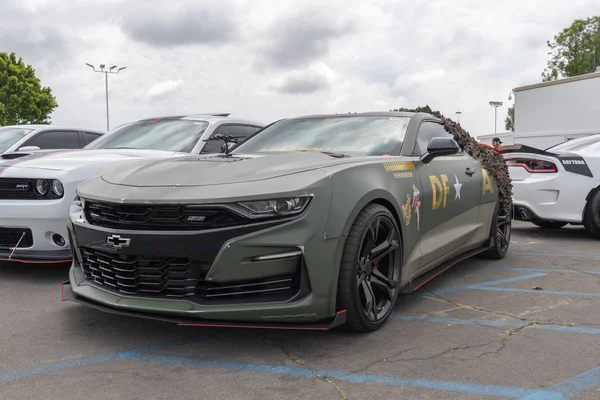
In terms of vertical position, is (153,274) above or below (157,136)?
below

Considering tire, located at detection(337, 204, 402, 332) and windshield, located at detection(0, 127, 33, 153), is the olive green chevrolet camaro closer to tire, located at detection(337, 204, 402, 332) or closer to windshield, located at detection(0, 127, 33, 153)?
tire, located at detection(337, 204, 402, 332)

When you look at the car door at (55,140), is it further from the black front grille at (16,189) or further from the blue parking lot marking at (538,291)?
the blue parking lot marking at (538,291)

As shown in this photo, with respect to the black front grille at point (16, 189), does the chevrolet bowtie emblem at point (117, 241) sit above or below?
below

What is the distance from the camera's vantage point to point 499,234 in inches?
220

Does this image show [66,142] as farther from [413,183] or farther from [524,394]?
[524,394]

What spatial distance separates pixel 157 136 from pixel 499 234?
11.8ft

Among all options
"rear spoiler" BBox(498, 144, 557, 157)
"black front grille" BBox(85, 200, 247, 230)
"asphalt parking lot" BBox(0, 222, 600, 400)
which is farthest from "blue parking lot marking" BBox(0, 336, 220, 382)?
"rear spoiler" BBox(498, 144, 557, 157)

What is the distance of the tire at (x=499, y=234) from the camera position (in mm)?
5387

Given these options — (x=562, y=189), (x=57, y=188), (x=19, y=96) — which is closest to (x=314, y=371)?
(x=57, y=188)

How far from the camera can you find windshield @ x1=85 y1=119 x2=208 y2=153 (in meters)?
5.62

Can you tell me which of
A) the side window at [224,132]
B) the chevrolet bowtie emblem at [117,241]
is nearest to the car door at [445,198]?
the chevrolet bowtie emblem at [117,241]

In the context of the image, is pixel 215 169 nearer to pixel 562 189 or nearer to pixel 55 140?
pixel 562 189

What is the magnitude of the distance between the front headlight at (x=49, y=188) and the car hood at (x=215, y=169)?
Answer: 1040mm

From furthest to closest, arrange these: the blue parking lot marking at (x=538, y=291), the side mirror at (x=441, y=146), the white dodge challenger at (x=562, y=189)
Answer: the white dodge challenger at (x=562, y=189)
the blue parking lot marking at (x=538, y=291)
the side mirror at (x=441, y=146)
